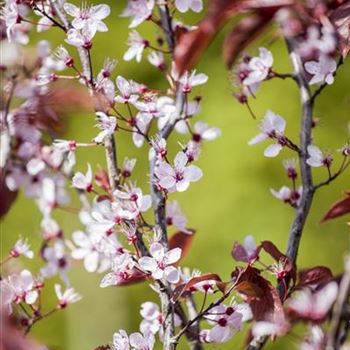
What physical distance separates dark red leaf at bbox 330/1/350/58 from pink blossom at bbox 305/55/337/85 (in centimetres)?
5

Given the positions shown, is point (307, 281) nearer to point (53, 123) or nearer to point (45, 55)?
point (53, 123)

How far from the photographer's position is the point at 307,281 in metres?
1.18

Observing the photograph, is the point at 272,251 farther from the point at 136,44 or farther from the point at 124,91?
the point at 136,44

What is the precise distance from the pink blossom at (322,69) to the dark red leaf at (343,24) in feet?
0.16

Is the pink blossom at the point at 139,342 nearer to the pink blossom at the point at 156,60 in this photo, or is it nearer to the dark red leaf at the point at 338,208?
the dark red leaf at the point at 338,208

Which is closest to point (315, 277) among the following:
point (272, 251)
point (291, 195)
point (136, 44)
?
point (272, 251)

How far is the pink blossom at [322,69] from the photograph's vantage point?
1135 millimetres

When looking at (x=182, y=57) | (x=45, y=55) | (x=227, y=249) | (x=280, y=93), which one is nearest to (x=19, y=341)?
(x=182, y=57)

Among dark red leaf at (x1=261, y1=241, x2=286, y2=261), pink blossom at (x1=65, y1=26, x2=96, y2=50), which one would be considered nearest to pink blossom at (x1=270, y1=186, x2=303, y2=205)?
dark red leaf at (x1=261, y1=241, x2=286, y2=261)

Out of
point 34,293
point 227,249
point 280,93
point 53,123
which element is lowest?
point 227,249

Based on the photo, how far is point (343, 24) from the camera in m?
1.09

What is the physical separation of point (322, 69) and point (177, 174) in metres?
0.26

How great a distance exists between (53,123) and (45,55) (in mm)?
174

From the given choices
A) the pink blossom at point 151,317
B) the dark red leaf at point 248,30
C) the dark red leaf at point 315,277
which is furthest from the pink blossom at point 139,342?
the dark red leaf at point 248,30
